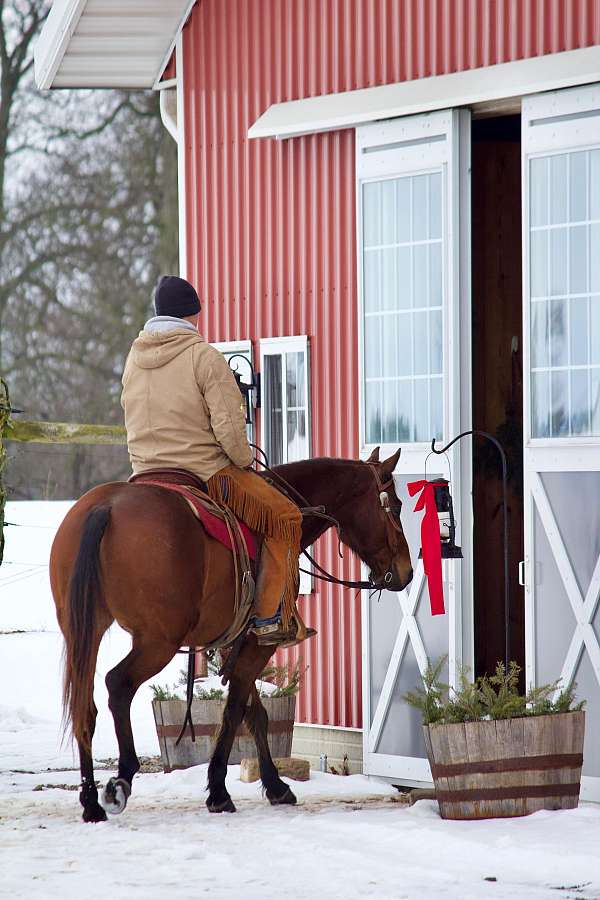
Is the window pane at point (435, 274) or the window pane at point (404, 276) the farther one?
the window pane at point (404, 276)

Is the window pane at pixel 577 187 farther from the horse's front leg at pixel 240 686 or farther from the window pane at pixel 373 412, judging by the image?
the horse's front leg at pixel 240 686

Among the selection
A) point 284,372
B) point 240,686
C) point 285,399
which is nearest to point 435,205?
point 284,372

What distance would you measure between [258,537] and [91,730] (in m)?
1.16

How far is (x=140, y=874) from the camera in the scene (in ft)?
17.9

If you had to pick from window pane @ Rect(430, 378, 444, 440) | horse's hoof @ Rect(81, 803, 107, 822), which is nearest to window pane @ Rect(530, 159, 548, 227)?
window pane @ Rect(430, 378, 444, 440)

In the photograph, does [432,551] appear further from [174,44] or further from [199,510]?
[174,44]

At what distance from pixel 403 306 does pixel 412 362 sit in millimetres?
311

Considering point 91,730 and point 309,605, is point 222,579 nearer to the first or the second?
point 91,730

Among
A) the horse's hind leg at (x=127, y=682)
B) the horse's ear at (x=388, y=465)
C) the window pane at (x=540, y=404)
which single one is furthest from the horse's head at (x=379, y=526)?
the horse's hind leg at (x=127, y=682)

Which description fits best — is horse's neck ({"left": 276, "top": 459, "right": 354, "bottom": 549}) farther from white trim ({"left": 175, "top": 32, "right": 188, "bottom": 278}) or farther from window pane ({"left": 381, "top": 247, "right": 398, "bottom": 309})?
white trim ({"left": 175, "top": 32, "right": 188, "bottom": 278})

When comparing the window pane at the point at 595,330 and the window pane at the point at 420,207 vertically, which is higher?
the window pane at the point at 420,207

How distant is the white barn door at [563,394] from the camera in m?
7.41

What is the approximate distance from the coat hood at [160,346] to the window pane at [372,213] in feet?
6.00

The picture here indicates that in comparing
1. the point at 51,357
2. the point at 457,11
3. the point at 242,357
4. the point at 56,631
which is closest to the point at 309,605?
the point at 242,357
